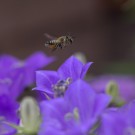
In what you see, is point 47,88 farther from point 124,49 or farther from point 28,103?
point 124,49

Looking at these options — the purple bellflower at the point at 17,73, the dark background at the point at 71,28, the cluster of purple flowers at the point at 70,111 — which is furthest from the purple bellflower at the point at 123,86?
the dark background at the point at 71,28

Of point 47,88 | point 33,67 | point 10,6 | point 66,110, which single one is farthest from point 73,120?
point 10,6

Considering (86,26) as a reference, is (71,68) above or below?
below

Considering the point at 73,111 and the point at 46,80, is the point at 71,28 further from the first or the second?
the point at 73,111

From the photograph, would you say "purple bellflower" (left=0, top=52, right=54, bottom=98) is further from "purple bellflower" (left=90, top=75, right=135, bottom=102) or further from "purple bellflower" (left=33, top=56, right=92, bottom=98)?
"purple bellflower" (left=90, top=75, right=135, bottom=102)

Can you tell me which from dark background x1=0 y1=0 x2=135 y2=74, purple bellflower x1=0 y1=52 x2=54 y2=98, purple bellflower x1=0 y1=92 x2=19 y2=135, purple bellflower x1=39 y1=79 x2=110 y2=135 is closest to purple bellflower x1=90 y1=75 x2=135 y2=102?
purple bellflower x1=0 y1=52 x2=54 y2=98

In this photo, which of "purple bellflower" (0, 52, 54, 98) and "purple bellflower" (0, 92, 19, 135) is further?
"purple bellflower" (0, 52, 54, 98)
